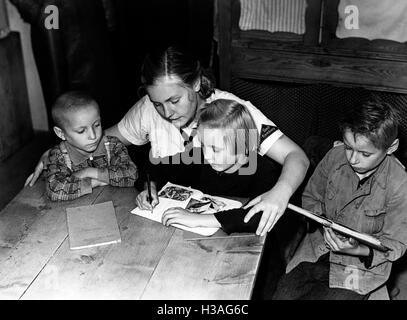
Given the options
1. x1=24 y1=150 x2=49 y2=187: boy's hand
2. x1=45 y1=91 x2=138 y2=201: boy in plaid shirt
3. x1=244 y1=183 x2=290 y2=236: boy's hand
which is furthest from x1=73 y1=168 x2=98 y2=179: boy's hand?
x1=244 y1=183 x2=290 y2=236: boy's hand

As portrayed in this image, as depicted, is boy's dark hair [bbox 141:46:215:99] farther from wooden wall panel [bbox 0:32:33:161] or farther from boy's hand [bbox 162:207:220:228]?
wooden wall panel [bbox 0:32:33:161]

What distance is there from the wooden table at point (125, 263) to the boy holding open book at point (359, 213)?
16.7 inches

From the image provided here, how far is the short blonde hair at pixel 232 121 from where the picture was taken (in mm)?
2084

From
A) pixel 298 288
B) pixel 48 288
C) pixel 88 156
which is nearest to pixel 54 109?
pixel 88 156

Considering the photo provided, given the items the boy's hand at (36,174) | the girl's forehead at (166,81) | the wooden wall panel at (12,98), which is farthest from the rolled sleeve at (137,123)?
the wooden wall panel at (12,98)

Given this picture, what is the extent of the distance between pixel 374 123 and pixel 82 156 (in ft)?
4.05

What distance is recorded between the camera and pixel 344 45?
331 centimetres

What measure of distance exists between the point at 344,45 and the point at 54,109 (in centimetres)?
193

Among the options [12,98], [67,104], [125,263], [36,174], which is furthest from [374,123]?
[12,98]

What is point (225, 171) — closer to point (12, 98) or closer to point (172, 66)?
point (172, 66)

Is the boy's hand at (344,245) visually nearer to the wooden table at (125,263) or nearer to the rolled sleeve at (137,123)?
the wooden table at (125,263)

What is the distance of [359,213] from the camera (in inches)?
83.7

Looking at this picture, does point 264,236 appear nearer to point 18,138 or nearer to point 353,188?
point 353,188
